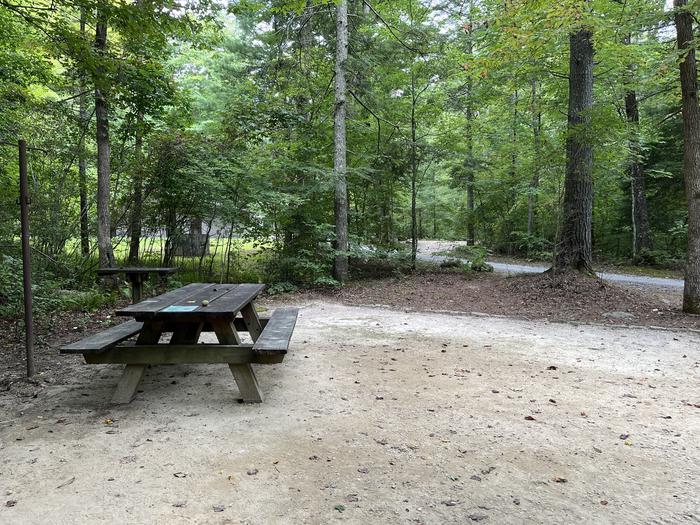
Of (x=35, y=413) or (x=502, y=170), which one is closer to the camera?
(x=35, y=413)

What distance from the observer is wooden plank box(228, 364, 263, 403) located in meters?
3.49

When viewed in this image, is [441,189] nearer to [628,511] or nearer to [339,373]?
[339,373]

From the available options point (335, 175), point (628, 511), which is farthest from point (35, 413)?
point (335, 175)

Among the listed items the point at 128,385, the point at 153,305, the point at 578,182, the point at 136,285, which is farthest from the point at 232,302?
the point at 578,182

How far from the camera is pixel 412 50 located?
10.2m

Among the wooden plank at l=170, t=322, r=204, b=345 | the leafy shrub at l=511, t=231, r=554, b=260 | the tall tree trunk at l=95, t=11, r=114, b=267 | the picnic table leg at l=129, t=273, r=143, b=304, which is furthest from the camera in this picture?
the leafy shrub at l=511, t=231, r=554, b=260

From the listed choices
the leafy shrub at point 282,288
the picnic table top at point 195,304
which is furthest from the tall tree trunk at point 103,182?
the picnic table top at point 195,304

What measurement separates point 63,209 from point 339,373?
256 inches

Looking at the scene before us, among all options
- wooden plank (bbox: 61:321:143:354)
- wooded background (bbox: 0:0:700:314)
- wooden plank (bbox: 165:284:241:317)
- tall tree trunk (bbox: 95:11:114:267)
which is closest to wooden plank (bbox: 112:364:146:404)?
wooden plank (bbox: 61:321:143:354)

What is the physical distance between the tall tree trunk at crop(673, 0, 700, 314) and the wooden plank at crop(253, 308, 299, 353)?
19.8 ft

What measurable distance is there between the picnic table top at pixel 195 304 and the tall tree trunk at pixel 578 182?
21.9 feet

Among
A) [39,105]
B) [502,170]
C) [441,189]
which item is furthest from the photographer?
[441,189]

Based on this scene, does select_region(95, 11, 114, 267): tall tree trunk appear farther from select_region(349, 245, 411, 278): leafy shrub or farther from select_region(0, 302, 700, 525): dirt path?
select_region(349, 245, 411, 278): leafy shrub

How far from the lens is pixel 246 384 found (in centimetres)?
350
